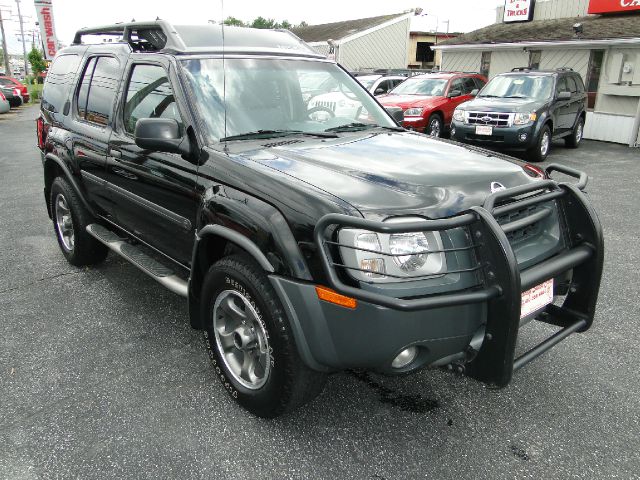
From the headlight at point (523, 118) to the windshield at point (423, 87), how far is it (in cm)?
313

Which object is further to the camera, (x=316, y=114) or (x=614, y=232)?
(x=614, y=232)

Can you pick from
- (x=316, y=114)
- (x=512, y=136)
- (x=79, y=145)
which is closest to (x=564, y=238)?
(x=316, y=114)

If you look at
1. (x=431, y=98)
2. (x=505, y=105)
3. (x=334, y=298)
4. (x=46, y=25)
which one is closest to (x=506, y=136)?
(x=505, y=105)

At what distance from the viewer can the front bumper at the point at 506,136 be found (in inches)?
423

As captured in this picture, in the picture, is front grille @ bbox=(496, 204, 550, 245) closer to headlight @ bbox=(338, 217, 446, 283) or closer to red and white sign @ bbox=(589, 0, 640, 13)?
headlight @ bbox=(338, 217, 446, 283)

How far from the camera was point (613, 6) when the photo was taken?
16719mm

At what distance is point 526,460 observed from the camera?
256 cm

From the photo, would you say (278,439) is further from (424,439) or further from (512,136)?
(512,136)

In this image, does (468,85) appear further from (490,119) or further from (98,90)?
(98,90)

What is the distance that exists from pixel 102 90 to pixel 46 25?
832 inches

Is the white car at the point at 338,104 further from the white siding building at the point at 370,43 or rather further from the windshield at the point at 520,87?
the white siding building at the point at 370,43

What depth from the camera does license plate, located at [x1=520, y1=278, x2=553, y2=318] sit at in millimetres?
2498

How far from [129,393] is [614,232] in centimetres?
559

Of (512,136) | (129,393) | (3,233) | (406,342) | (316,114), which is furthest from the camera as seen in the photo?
(512,136)
